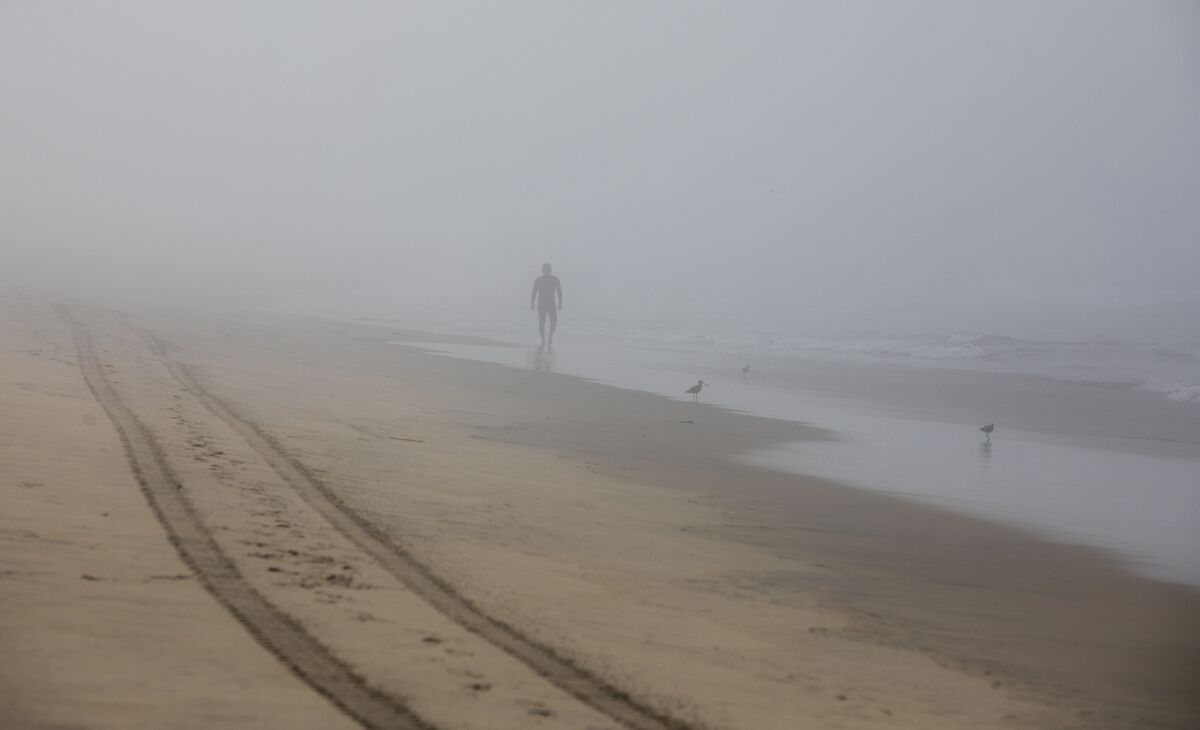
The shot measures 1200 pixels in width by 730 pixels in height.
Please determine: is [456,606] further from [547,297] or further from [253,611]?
[547,297]

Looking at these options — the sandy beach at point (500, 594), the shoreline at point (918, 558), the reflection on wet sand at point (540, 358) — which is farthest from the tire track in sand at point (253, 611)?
the reflection on wet sand at point (540, 358)

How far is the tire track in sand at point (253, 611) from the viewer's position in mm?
2902

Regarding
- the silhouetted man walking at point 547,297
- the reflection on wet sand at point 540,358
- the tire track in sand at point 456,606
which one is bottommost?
the tire track in sand at point 456,606

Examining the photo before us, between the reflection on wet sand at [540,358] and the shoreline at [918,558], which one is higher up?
the reflection on wet sand at [540,358]

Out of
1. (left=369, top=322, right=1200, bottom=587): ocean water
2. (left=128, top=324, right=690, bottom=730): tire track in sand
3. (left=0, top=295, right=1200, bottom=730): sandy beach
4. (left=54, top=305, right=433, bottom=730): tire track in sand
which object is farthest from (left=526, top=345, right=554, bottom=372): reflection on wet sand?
(left=54, top=305, right=433, bottom=730): tire track in sand

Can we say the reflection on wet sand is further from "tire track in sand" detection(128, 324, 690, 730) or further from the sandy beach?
"tire track in sand" detection(128, 324, 690, 730)

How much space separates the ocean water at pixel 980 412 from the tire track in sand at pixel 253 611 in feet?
15.8

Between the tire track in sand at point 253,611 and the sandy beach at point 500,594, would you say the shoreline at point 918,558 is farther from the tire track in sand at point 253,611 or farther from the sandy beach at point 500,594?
the tire track in sand at point 253,611

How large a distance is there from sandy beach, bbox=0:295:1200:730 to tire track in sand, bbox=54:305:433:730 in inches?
0.6

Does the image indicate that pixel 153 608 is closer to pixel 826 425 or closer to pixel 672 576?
pixel 672 576

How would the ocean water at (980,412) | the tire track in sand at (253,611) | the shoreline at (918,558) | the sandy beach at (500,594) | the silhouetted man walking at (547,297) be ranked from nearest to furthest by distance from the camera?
1. the tire track in sand at (253,611)
2. the sandy beach at (500,594)
3. the shoreline at (918,558)
4. the ocean water at (980,412)
5. the silhouetted man walking at (547,297)

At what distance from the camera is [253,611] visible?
3.54 metres

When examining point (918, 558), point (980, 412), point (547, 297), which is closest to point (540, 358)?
point (547, 297)

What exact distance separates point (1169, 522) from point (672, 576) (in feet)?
15.0
